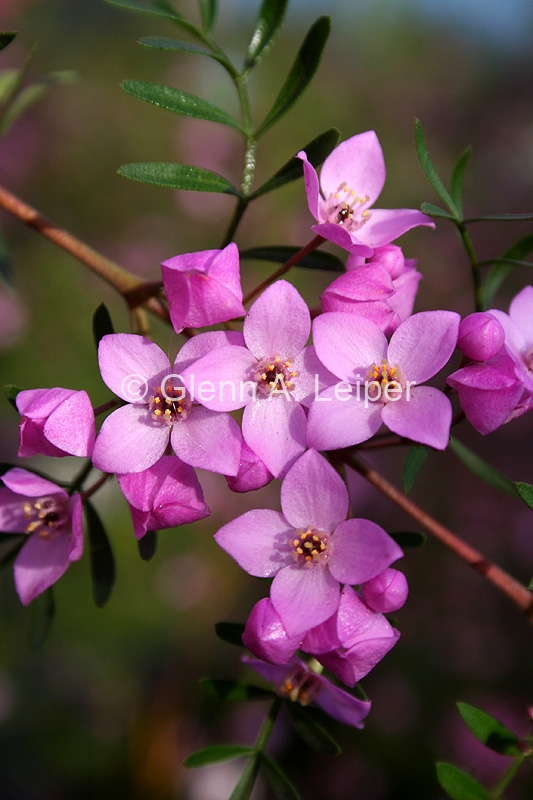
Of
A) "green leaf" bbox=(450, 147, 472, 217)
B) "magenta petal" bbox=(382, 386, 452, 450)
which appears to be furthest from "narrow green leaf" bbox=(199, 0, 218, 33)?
"magenta petal" bbox=(382, 386, 452, 450)

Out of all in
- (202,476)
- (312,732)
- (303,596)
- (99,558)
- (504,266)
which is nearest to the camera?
(303,596)

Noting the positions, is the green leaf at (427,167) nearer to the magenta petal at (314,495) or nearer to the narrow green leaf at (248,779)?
the magenta petal at (314,495)

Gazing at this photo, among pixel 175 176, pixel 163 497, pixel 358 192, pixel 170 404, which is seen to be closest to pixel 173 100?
pixel 175 176

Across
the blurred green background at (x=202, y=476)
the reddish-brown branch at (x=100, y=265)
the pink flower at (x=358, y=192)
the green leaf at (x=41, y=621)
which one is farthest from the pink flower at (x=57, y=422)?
the blurred green background at (x=202, y=476)

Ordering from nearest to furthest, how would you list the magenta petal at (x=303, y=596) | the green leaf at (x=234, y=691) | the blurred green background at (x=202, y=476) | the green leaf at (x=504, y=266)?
the magenta petal at (x=303, y=596) < the green leaf at (x=234, y=691) < the green leaf at (x=504, y=266) < the blurred green background at (x=202, y=476)

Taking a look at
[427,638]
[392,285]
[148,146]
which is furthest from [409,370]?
[148,146]

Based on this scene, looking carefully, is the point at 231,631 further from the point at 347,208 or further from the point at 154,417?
the point at 347,208

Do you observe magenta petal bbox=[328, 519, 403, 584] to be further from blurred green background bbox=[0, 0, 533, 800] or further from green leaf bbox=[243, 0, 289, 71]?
blurred green background bbox=[0, 0, 533, 800]
